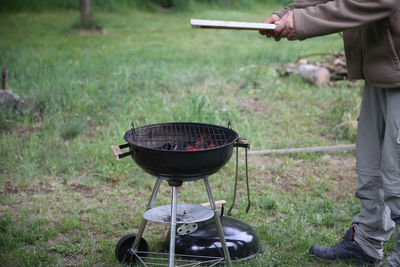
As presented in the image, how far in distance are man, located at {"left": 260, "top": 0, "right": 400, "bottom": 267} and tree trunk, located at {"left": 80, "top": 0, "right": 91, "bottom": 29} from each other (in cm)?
974

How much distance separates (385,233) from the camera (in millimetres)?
2979

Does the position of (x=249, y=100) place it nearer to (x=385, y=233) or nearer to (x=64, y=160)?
(x=64, y=160)

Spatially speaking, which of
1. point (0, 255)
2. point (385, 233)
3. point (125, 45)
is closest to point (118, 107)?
point (0, 255)

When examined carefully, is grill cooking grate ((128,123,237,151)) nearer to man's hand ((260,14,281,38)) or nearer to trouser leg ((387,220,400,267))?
man's hand ((260,14,281,38))

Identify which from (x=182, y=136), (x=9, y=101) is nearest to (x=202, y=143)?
(x=182, y=136)

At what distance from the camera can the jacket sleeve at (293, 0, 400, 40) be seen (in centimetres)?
236

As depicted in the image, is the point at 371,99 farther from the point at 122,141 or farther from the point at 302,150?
the point at 122,141

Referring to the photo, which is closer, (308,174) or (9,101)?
(308,174)

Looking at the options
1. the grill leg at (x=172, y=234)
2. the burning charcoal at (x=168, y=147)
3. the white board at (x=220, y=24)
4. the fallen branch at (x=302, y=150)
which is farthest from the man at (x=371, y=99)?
the fallen branch at (x=302, y=150)

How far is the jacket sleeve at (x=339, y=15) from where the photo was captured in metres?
2.36

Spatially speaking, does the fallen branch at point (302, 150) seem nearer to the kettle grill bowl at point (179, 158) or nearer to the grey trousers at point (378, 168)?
the grey trousers at point (378, 168)

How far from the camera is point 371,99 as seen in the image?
2.82 meters

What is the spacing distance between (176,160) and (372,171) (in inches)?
51.9

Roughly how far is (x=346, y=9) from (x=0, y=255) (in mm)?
2776
